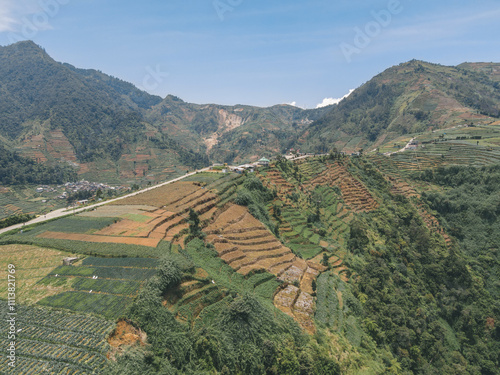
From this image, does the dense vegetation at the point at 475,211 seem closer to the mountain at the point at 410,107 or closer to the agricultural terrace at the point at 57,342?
the mountain at the point at 410,107

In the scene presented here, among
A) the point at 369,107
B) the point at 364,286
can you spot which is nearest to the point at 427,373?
the point at 364,286

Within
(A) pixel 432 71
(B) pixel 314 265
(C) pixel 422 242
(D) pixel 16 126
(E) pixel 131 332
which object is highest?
(A) pixel 432 71

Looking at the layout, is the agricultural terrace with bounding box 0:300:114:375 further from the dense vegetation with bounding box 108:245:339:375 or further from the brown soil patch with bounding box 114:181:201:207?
the brown soil patch with bounding box 114:181:201:207

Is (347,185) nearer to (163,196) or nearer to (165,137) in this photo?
(163,196)

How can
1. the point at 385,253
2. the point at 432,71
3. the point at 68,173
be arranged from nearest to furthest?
the point at 385,253 → the point at 68,173 → the point at 432,71

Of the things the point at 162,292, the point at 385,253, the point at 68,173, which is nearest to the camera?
the point at 162,292

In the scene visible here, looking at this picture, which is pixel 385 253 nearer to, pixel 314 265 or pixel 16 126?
pixel 314 265

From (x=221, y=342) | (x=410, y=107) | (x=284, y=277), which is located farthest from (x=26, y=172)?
(x=410, y=107)
